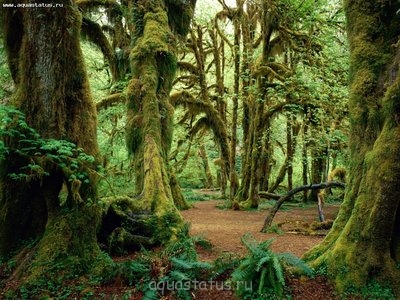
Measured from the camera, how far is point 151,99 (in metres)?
9.41

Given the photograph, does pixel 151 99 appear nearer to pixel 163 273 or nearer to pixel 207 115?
pixel 163 273

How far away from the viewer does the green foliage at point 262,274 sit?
4750 mm

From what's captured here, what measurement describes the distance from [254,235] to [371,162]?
4626 mm

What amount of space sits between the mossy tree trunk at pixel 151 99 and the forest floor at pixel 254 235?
172 cm

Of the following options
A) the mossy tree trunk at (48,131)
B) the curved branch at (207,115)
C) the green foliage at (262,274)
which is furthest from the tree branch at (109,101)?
the green foliage at (262,274)

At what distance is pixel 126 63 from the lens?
487 inches

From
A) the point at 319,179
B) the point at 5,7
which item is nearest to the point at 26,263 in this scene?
the point at 5,7

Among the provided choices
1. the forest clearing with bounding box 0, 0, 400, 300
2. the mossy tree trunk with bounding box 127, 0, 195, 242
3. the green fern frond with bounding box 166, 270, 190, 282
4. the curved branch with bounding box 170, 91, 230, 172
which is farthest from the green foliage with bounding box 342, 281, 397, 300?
the curved branch with bounding box 170, 91, 230, 172

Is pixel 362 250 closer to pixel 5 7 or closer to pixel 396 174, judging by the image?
pixel 396 174

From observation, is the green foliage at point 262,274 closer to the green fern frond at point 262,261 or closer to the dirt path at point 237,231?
the green fern frond at point 262,261

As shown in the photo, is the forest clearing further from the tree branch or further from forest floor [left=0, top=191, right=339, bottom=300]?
the tree branch

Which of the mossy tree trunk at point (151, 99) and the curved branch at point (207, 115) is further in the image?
the curved branch at point (207, 115)

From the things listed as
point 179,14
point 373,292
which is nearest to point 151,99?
point 179,14

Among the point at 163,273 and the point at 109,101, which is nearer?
the point at 163,273
